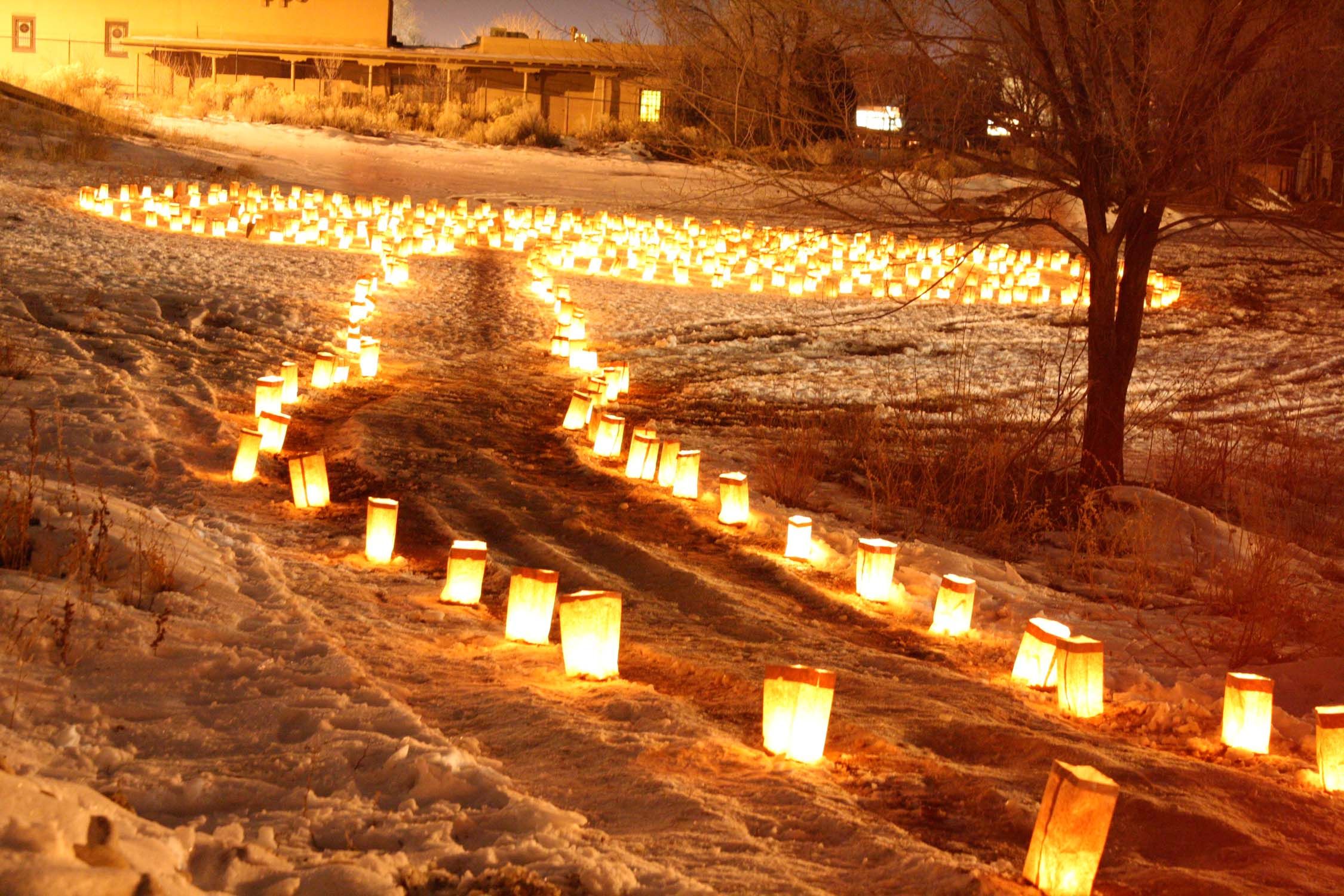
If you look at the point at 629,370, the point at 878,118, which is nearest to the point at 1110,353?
the point at 878,118

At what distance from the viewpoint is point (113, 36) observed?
137 ft

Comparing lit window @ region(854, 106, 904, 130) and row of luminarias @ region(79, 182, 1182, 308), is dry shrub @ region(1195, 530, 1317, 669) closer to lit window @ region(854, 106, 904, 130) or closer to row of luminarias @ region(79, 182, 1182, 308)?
lit window @ region(854, 106, 904, 130)

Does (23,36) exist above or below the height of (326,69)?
→ above

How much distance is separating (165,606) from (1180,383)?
1097 centimetres

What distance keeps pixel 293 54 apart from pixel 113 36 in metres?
6.23

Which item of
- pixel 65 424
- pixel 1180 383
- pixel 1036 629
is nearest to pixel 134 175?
pixel 65 424

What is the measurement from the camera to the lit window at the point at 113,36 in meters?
41.8

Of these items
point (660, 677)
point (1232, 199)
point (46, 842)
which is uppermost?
point (1232, 199)

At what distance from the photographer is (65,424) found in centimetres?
711

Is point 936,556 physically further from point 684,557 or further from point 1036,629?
point 1036,629

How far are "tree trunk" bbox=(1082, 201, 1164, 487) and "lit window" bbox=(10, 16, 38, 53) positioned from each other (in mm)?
42189

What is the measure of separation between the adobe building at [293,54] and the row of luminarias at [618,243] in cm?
1883

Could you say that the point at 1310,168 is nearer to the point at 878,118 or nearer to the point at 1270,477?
the point at 1270,477

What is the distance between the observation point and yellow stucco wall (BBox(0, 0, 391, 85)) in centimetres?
4144
